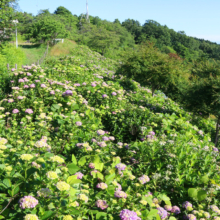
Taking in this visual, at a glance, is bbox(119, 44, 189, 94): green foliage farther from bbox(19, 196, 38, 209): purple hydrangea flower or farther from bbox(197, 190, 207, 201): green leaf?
bbox(19, 196, 38, 209): purple hydrangea flower

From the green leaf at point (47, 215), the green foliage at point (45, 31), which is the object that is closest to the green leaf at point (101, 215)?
the green leaf at point (47, 215)

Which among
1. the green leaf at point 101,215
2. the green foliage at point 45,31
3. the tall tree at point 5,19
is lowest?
the green leaf at point 101,215

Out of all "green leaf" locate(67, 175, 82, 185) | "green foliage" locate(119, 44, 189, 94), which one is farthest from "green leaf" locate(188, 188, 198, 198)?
"green foliage" locate(119, 44, 189, 94)

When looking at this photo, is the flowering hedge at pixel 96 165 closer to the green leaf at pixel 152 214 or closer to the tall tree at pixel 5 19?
the green leaf at pixel 152 214

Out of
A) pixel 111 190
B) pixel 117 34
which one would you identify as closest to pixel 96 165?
pixel 111 190

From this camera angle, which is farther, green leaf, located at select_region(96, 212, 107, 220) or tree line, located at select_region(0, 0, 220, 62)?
tree line, located at select_region(0, 0, 220, 62)

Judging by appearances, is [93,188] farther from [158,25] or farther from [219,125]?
[158,25]

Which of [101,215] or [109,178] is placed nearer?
[101,215]

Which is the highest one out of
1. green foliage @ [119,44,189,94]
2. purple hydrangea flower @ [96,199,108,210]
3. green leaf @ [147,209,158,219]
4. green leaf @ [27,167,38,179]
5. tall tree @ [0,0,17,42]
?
tall tree @ [0,0,17,42]

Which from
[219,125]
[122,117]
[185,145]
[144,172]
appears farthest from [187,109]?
[144,172]

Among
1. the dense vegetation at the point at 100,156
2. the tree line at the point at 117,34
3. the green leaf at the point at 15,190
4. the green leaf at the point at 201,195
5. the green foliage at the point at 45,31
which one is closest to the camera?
the green leaf at the point at 15,190

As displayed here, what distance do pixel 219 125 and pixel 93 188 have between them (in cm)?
605

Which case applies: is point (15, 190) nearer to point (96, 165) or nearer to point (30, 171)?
point (30, 171)

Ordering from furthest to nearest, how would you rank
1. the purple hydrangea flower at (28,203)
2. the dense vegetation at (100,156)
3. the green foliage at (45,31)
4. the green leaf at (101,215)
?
the green foliage at (45,31) → the green leaf at (101,215) → the dense vegetation at (100,156) → the purple hydrangea flower at (28,203)
